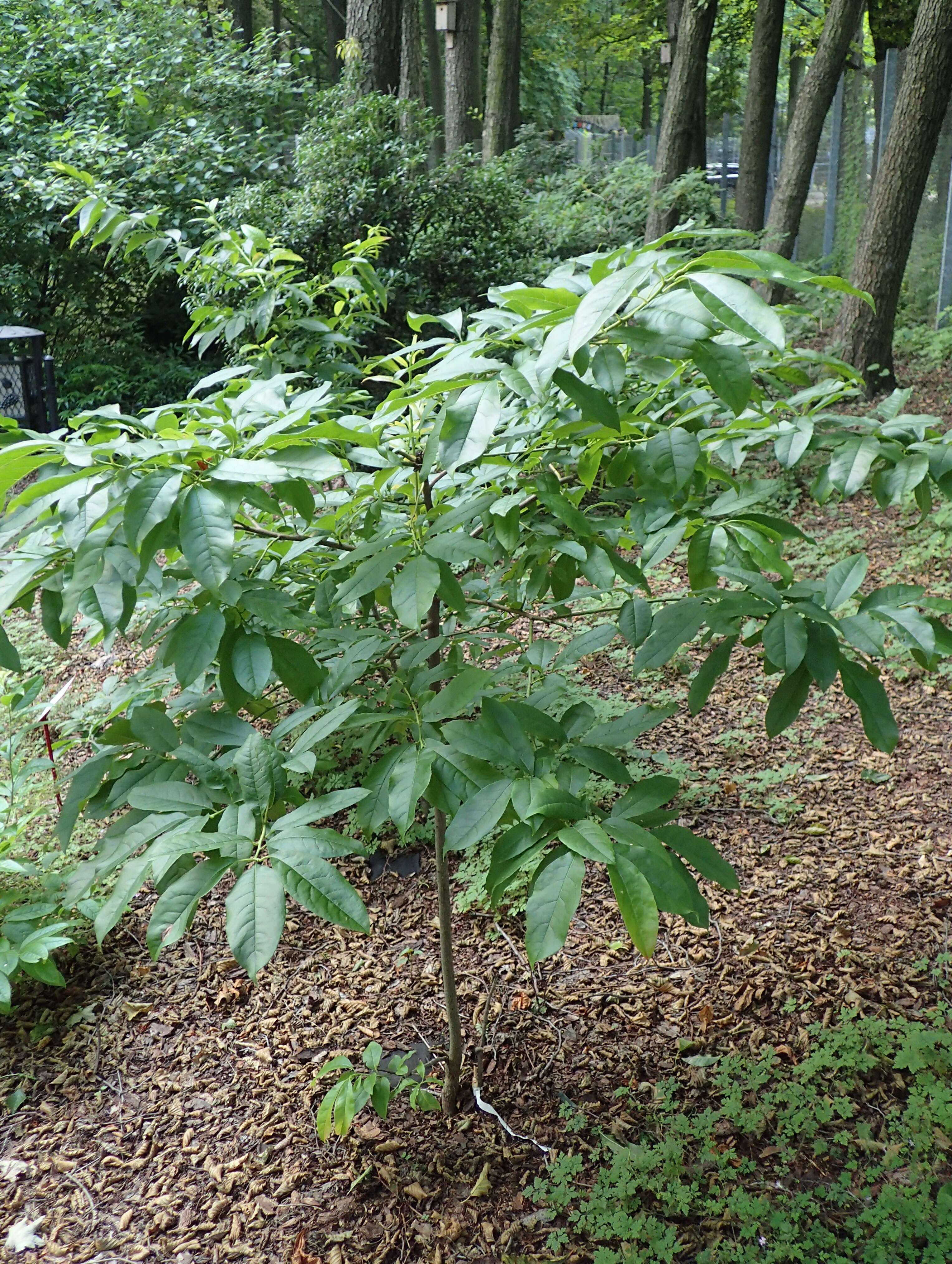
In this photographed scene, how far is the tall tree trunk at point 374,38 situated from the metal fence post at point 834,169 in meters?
7.76

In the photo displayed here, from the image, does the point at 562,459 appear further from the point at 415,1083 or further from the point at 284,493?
the point at 415,1083

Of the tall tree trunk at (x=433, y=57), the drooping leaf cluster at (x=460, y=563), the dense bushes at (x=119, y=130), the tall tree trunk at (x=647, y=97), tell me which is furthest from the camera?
the tall tree trunk at (x=647, y=97)

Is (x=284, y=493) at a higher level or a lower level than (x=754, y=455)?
higher

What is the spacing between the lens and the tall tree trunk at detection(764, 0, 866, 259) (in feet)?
31.6

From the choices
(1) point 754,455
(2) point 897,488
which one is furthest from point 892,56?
(2) point 897,488

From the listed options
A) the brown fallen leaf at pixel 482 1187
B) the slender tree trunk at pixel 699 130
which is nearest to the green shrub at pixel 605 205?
the slender tree trunk at pixel 699 130

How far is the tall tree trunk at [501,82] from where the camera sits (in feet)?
44.6

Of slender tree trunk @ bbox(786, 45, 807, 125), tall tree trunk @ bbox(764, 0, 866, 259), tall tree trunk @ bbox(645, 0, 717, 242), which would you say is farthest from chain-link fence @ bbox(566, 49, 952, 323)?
tall tree trunk @ bbox(645, 0, 717, 242)

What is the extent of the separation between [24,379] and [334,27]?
1965cm

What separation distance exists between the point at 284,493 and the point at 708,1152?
1.88 m

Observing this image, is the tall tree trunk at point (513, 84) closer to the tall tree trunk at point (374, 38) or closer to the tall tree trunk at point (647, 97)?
the tall tree trunk at point (374, 38)

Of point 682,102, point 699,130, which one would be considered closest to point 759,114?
point 699,130

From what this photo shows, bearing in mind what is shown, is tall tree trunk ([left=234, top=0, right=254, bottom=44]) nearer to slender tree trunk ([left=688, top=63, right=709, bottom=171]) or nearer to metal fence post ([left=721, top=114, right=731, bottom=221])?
metal fence post ([left=721, top=114, right=731, bottom=221])

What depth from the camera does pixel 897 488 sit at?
5.25 feet
